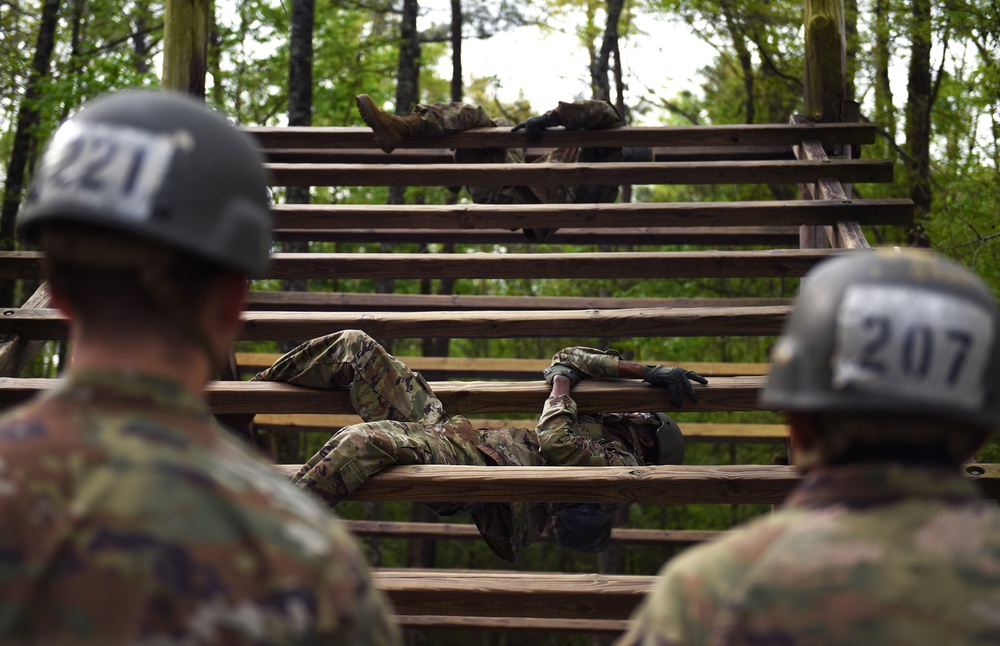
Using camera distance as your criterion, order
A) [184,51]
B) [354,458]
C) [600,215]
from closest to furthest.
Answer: [354,458], [600,215], [184,51]

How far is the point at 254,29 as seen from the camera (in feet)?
47.5

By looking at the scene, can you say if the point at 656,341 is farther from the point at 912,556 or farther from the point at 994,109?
the point at 912,556

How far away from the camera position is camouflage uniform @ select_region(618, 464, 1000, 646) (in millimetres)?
Answer: 1159

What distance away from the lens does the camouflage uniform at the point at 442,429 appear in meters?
4.29

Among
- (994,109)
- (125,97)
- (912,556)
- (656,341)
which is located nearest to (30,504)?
(125,97)

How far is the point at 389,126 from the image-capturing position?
6406mm

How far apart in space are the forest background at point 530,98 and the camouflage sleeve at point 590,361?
546 centimetres

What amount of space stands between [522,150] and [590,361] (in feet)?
8.88

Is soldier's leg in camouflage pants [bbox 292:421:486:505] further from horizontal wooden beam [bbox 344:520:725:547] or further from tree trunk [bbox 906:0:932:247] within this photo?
tree trunk [bbox 906:0:932:247]

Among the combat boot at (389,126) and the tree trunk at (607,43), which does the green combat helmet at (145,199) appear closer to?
the combat boot at (389,126)

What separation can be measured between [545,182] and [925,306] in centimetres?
475

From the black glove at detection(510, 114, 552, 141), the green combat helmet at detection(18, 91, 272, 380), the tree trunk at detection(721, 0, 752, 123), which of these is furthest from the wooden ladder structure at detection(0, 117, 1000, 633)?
the tree trunk at detection(721, 0, 752, 123)

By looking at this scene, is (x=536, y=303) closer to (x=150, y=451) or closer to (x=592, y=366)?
(x=592, y=366)

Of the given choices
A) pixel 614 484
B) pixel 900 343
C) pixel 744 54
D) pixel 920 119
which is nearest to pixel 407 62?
pixel 744 54
